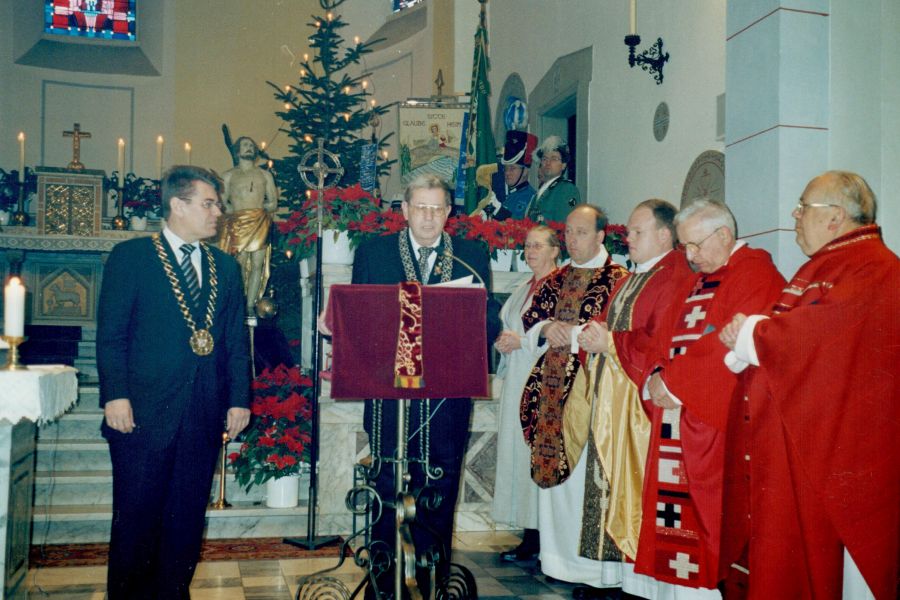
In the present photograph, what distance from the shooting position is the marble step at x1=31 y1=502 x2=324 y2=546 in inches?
210

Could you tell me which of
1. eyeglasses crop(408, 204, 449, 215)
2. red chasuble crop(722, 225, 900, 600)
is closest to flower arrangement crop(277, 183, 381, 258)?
eyeglasses crop(408, 204, 449, 215)

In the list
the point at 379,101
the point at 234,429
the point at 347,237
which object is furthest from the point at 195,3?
the point at 234,429

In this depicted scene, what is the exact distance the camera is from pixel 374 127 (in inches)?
386

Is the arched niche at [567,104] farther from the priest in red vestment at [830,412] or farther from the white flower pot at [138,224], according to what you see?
the priest in red vestment at [830,412]

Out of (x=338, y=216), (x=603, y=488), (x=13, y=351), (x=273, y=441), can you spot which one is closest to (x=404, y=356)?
(x=13, y=351)

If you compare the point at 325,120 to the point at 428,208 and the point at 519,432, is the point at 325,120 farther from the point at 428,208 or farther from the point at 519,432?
the point at 428,208

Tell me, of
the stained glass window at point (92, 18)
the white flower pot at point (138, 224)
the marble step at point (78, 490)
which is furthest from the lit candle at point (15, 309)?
the stained glass window at point (92, 18)

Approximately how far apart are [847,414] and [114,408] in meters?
2.51

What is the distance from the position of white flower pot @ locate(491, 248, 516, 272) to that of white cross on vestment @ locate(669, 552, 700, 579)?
10.4 feet

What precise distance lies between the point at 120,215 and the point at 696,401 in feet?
25.6

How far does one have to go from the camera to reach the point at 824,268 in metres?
3.18

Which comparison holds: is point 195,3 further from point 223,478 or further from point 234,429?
point 234,429

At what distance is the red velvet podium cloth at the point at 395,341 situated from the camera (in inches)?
116

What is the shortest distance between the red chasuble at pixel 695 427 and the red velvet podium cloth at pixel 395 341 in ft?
2.95
